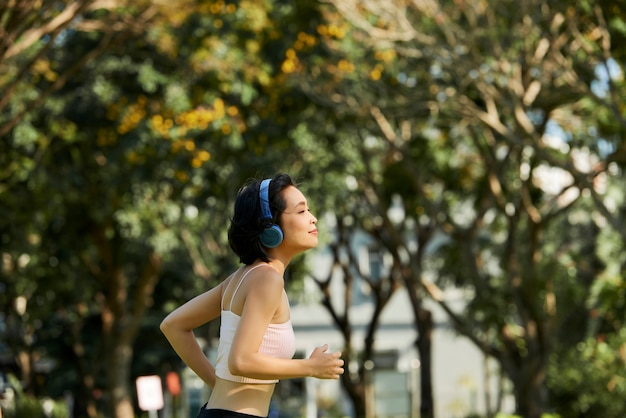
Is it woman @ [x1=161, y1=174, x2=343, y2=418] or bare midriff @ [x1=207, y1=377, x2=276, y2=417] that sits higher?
woman @ [x1=161, y1=174, x2=343, y2=418]

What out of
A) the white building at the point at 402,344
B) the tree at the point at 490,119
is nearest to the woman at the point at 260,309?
the tree at the point at 490,119

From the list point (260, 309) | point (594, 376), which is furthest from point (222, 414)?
point (594, 376)

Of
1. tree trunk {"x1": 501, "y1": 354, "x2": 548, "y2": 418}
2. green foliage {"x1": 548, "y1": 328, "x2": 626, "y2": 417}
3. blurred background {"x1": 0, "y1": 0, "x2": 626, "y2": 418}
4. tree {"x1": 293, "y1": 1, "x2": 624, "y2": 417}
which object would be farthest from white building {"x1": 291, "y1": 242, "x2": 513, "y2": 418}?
tree trunk {"x1": 501, "y1": 354, "x2": 548, "y2": 418}

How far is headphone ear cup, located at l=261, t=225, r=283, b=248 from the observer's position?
167 inches

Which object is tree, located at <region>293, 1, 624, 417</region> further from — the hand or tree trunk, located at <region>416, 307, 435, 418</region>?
the hand

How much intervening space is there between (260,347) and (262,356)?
0.08 meters

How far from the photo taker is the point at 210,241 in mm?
24828

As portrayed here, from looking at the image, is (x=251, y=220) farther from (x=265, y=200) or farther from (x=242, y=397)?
(x=242, y=397)

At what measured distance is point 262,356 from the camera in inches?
160

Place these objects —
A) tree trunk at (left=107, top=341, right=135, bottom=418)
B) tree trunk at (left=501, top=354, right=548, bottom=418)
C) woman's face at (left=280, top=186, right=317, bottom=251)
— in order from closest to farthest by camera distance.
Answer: woman's face at (left=280, top=186, right=317, bottom=251) → tree trunk at (left=501, top=354, right=548, bottom=418) → tree trunk at (left=107, top=341, right=135, bottom=418)

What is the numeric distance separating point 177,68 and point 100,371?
55.8 feet

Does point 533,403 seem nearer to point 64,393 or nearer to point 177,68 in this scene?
point 177,68

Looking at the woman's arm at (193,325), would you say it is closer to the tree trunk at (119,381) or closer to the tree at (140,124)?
the tree at (140,124)

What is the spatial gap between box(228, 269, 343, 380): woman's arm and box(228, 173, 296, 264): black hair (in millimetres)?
186
